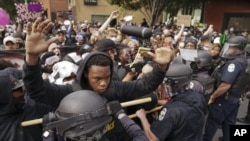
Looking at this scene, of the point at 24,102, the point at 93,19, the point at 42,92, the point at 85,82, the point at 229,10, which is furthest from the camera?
the point at 93,19

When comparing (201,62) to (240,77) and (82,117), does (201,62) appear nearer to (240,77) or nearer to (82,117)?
(240,77)

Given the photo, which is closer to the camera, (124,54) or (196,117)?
(196,117)

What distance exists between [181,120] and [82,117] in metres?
1.17

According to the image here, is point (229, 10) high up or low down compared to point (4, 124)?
up

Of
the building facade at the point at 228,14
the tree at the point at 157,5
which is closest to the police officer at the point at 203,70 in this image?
the building facade at the point at 228,14

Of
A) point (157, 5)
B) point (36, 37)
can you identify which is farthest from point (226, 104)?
point (157, 5)

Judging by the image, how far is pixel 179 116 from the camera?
96.7 inches

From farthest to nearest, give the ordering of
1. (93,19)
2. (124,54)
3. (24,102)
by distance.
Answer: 1. (93,19)
2. (124,54)
3. (24,102)

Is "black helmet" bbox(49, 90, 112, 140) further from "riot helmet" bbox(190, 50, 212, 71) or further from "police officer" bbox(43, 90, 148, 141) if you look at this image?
"riot helmet" bbox(190, 50, 212, 71)

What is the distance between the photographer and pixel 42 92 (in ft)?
6.75

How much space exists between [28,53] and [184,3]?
16.7 m

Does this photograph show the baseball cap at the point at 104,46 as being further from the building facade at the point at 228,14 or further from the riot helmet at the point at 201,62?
the building facade at the point at 228,14

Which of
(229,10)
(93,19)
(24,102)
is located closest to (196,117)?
(24,102)

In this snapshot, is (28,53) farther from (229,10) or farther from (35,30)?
(229,10)
